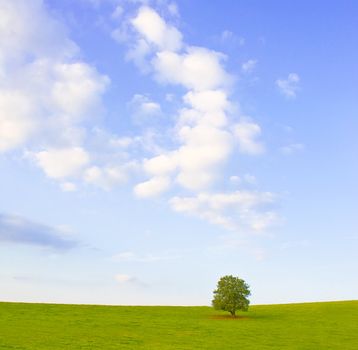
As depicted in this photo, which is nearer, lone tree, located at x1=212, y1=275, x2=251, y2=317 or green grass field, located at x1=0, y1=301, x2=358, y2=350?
green grass field, located at x1=0, y1=301, x2=358, y2=350

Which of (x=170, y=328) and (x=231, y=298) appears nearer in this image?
(x=170, y=328)

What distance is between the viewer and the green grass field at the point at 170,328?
148 ft

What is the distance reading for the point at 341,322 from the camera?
63062 millimetres

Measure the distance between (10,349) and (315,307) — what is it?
173 ft

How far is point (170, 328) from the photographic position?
182 feet

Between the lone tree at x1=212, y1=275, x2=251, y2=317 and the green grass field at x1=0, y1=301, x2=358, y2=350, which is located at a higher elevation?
the lone tree at x1=212, y1=275, x2=251, y2=317

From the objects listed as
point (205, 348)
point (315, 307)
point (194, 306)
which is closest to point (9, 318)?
point (205, 348)

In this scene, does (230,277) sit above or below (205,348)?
above

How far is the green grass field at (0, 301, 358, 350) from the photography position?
4516 centimetres

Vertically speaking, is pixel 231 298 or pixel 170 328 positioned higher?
pixel 231 298

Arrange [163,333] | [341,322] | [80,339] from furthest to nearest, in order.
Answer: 1. [341,322]
2. [163,333]
3. [80,339]

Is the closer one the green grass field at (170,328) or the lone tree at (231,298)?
the green grass field at (170,328)

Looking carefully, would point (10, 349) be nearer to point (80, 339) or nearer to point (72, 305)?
point (80, 339)

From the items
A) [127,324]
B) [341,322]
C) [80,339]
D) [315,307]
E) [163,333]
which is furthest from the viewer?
[315,307]
